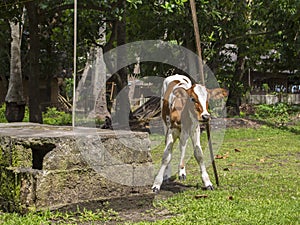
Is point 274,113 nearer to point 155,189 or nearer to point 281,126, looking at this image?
point 281,126

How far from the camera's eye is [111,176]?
592 cm

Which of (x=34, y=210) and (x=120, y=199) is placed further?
(x=120, y=199)

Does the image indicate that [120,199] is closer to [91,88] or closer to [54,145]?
[54,145]

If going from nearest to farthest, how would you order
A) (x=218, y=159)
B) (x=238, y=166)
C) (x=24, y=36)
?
(x=238, y=166) → (x=218, y=159) → (x=24, y=36)

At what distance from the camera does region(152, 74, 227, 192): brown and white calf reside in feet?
23.0

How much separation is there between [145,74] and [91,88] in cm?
1481

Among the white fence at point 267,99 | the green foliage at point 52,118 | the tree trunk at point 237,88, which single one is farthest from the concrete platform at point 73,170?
the white fence at point 267,99

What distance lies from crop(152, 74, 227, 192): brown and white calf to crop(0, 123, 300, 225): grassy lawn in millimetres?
503

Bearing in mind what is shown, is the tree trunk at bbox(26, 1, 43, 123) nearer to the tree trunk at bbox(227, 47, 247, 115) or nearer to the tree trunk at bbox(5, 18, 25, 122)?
the tree trunk at bbox(5, 18, 25, 122)

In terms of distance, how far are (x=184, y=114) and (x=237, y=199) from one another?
1.59 metres

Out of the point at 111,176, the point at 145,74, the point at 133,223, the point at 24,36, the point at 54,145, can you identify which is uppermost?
the point at 24,36

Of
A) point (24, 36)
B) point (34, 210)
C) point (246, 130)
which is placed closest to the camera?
point (34, 210)

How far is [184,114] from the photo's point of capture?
7.50m

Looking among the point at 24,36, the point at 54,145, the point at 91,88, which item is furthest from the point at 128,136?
the point at 91,88
